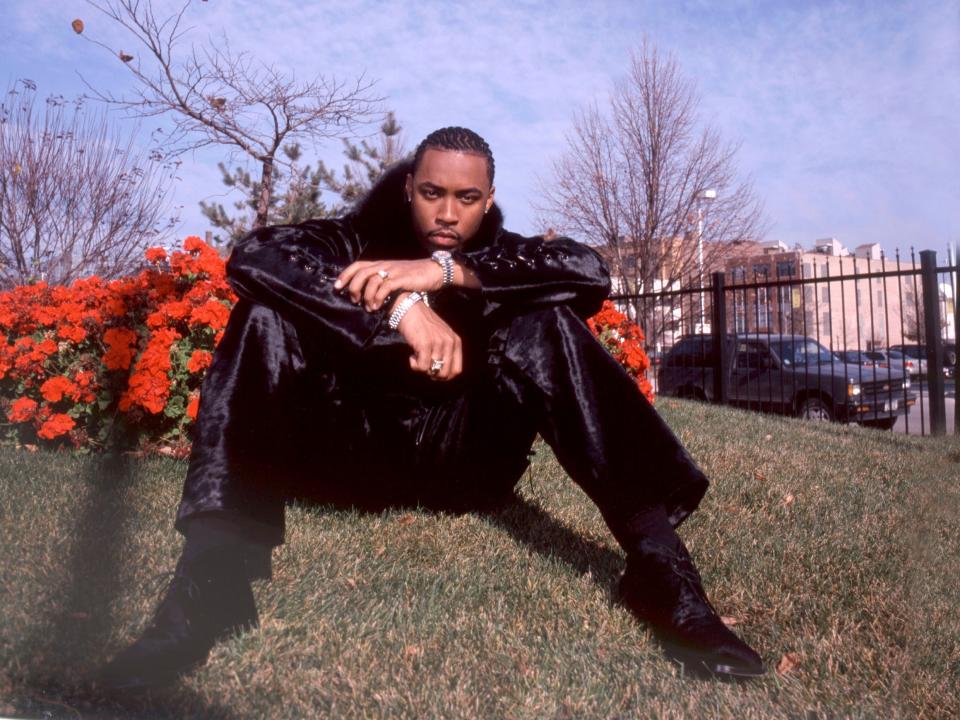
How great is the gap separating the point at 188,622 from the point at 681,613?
44.9 inches

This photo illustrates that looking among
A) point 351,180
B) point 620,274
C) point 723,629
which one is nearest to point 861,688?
point 723,629

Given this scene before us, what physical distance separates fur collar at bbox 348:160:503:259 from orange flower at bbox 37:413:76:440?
250 centimetres

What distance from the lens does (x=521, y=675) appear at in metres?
1.73

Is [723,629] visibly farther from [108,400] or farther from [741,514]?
[108,400]

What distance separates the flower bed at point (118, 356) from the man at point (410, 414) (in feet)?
6.36

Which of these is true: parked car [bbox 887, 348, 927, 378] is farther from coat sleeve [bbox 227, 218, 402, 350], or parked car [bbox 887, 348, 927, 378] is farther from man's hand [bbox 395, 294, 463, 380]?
coat sleeve [bbox 227, 218, 402, 350]

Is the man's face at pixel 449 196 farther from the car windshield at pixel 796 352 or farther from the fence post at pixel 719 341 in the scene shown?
the car windshield at pixel 796 352

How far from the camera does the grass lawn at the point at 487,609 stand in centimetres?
161

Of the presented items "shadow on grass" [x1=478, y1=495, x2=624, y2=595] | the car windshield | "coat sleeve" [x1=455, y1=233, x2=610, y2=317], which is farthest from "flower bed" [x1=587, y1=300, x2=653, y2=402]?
the car windshield

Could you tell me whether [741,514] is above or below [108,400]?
below

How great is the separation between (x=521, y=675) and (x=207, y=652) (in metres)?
0.72

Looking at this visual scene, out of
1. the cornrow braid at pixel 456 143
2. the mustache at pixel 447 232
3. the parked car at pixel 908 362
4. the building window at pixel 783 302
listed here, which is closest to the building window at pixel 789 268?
the building window at pixel 783 302

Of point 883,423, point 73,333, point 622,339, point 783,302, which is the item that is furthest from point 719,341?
point 783,302

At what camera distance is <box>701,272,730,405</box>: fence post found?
9.56 meters
